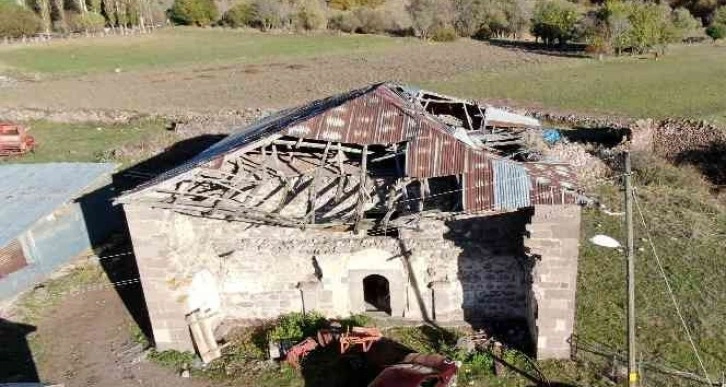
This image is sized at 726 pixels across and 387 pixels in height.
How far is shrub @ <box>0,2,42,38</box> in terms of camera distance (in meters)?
74.9

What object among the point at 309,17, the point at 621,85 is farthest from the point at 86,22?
the point at 621,85

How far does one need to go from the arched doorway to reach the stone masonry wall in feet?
12.1

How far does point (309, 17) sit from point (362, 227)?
240 ft

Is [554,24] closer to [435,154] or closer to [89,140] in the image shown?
[89,140]

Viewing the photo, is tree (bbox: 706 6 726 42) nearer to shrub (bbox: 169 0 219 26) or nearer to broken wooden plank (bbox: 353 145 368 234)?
shrub (bbox: 169 0 219 26)

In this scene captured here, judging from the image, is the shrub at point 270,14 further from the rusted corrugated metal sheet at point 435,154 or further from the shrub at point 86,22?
the rusted corrugated metal sheet at point 435,154

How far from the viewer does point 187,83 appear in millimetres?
52188

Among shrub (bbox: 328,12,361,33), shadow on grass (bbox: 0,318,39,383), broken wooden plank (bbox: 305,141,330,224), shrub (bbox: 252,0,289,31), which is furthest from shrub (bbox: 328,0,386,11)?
broken wooden plank (bbox: 305,141,330,224)

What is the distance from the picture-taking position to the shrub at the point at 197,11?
87750 millimetres

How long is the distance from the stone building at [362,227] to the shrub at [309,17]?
7009cm

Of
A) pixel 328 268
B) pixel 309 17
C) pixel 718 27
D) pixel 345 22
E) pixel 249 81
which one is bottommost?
pixel 328 268

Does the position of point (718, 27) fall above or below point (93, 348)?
above

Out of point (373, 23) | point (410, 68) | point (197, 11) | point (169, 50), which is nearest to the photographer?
point (410, 68)

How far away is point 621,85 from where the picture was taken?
43.4 m
